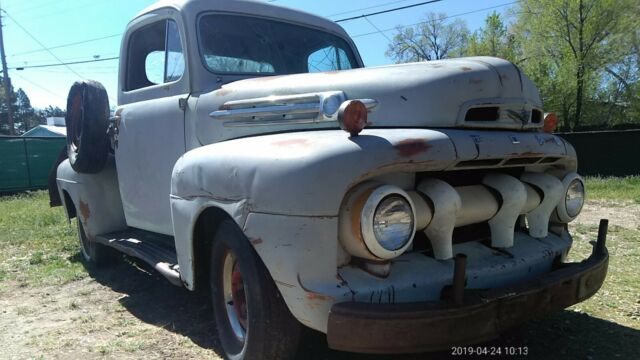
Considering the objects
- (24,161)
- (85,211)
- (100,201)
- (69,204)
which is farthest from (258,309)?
(24,161)

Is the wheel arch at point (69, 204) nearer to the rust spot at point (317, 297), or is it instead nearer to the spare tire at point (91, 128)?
the spare tire at point (91, 128)

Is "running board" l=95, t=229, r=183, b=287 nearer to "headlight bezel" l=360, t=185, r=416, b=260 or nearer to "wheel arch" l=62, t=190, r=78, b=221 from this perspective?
"wheel arch" l=62, t=190, r=78, b=221

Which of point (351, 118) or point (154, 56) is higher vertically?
point (154, 56)

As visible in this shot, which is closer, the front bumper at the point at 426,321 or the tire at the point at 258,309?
the front bumper at the point at 426,321

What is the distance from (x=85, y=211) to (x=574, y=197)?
4.08m

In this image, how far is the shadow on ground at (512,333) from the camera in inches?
114

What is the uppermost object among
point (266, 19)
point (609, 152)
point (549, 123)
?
point (266, 19)

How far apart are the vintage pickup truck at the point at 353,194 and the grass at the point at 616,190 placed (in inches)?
310

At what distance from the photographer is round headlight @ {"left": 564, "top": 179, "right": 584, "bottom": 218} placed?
2.98 m

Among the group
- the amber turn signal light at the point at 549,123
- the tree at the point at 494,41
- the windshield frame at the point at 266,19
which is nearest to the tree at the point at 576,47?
the tree at the point at 494,41

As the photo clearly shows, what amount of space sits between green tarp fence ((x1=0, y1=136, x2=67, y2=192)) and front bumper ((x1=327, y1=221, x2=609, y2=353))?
16.6 metres

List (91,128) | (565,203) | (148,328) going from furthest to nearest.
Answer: (91,128)
(148,328)
(565,203)

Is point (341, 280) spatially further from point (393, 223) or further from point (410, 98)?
point (410, 98)

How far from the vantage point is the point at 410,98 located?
250 centimetres
